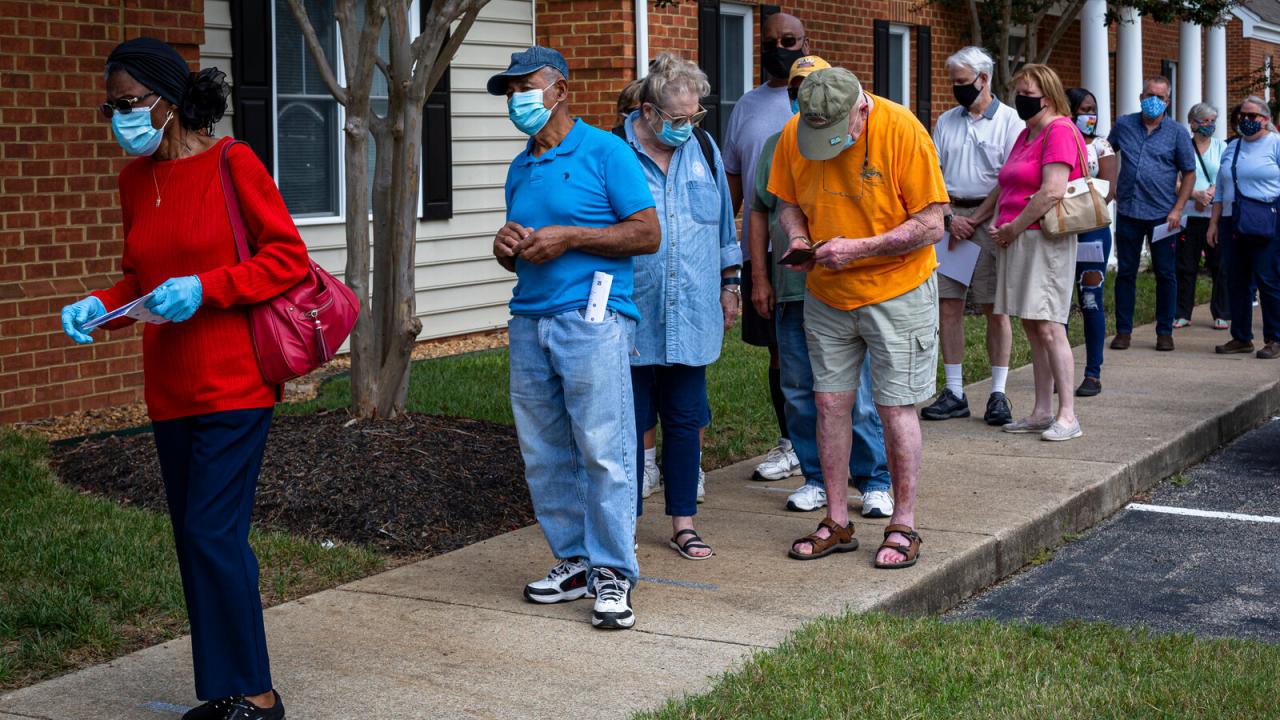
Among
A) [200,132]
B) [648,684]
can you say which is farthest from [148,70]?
[648,684]

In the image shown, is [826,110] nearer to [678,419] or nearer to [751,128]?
[678,419]

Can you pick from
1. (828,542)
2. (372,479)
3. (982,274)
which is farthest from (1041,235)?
(372,479)

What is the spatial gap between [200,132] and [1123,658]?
3.23m

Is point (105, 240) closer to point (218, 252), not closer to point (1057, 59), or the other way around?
point (218, 252)

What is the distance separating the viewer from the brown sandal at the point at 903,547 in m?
5.76

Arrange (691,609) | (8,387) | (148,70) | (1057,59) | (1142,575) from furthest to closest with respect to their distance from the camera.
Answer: (1057,59) → (8,387) → (1142,575) → (691,609) → (148,70)

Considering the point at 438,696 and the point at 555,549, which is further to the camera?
the point at 555,549

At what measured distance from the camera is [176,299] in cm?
389

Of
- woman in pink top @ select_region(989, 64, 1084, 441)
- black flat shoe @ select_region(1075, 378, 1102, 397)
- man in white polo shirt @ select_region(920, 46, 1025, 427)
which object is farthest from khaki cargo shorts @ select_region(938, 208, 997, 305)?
black flat shoe @ select_region(1075, 378, 1102, 397)

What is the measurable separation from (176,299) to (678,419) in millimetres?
2491

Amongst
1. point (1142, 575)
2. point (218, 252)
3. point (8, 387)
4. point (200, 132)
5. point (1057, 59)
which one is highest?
point (1057, 59)

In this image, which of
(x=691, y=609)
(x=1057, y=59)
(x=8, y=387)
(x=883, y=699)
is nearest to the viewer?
(x=883, y=699)

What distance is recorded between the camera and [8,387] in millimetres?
8508

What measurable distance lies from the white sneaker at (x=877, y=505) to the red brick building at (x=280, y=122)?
15.6 ft
